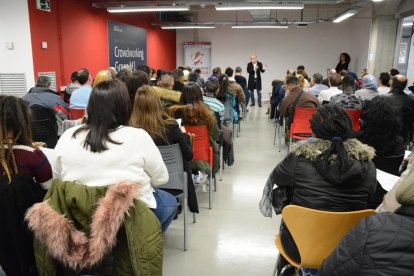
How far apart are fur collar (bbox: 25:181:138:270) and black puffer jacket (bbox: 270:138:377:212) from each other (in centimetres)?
84

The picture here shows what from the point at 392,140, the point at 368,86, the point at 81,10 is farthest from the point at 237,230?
the point at 81,10

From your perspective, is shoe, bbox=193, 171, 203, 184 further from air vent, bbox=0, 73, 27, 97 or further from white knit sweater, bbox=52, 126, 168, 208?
air vent, bbox=0, 73, 27, 97

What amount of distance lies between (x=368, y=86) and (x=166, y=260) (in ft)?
13.0

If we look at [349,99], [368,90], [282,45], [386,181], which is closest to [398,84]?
[368,90]

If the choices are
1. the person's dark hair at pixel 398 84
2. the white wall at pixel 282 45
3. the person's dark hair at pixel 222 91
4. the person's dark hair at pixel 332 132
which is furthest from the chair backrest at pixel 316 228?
the white wall at pixel 282 45

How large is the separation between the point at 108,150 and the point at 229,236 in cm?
175

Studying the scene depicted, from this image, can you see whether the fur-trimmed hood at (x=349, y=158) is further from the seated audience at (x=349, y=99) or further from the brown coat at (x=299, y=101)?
the brown coat at (x=299, y=101)

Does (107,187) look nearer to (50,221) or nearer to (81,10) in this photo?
(50,221)

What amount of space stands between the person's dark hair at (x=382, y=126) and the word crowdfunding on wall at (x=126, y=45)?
7.30m

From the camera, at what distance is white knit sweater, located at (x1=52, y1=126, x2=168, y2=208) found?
1601 millimetres

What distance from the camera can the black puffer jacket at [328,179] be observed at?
1.75m

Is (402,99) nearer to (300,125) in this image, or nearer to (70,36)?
(300,125)

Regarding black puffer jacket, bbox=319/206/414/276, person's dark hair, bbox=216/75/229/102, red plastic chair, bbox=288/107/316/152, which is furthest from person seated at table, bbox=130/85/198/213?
person's dark hair, bbox=216/75/229/102

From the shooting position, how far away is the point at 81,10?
7457 mm
